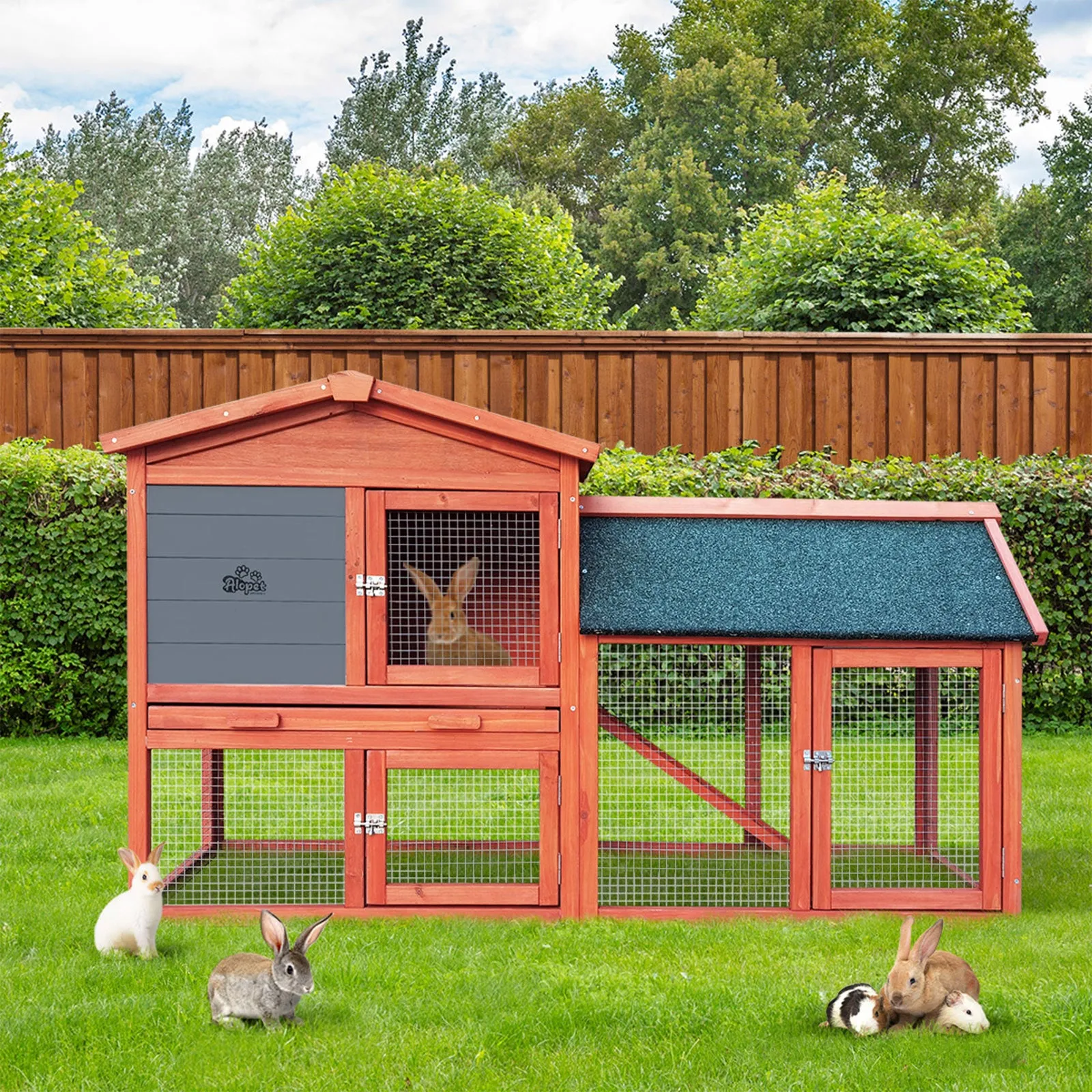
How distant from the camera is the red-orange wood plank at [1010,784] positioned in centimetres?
515

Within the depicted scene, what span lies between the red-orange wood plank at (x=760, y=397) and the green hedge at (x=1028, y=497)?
0.93 meters

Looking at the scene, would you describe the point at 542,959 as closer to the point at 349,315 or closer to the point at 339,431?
the point at 339,431

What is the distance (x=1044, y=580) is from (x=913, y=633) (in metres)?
4.13

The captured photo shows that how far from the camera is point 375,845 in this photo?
510 cm

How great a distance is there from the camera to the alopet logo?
510cm

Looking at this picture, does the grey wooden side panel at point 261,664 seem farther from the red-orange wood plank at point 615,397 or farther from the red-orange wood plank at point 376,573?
the red-orange wood plank at point 615,397

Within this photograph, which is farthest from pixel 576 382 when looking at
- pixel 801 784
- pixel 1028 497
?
pixel 801 784

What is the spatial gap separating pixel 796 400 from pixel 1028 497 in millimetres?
1829

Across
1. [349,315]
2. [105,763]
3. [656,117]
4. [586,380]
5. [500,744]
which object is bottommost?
[105,763]

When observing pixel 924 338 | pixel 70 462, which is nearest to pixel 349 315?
pixel 70 462

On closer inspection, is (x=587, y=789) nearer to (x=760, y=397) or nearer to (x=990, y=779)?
(x=990, y=779)

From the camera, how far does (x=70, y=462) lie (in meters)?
8.66

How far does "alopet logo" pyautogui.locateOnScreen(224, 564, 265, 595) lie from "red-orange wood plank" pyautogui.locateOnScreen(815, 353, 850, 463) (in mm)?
5619

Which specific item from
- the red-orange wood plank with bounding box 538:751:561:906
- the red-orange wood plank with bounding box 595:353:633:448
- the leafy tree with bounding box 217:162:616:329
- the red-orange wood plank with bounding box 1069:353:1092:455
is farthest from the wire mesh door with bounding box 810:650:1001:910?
the leafy tree with bounding box 217:162:616:329
